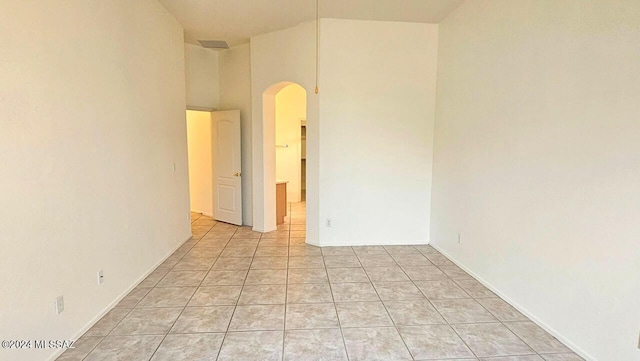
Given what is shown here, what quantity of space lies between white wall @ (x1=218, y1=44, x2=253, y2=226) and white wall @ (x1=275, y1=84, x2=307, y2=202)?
238 cm

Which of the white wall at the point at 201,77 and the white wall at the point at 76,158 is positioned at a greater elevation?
the white wall at the point at 201,77

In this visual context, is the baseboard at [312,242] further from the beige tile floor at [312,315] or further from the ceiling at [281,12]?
the ceiling at [281,12]

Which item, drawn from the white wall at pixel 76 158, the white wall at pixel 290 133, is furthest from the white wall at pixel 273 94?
the white wall at pixel 290 133

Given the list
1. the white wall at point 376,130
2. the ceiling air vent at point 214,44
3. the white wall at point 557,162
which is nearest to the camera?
the white wall at point 557,162

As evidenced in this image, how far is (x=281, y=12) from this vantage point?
4090 millimetres

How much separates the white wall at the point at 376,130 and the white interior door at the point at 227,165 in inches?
70.4

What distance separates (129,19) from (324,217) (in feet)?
10.4

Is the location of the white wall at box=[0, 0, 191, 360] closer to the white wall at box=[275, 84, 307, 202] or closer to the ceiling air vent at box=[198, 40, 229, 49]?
the ceiling air vent at box=[198, 40, 229, 49]

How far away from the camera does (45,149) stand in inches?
81.4

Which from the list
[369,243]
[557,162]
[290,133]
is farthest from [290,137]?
[557,162]

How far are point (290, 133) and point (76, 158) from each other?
6.06 metres

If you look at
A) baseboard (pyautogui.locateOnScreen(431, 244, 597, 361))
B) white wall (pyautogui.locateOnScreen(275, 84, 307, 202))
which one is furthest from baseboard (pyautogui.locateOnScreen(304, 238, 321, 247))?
white wall (pyautogui.locateOnScreen(275, 84, 307, 202))

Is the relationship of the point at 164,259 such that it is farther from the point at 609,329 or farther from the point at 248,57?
the point at 609,329

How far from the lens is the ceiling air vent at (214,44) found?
5246 millimetres
